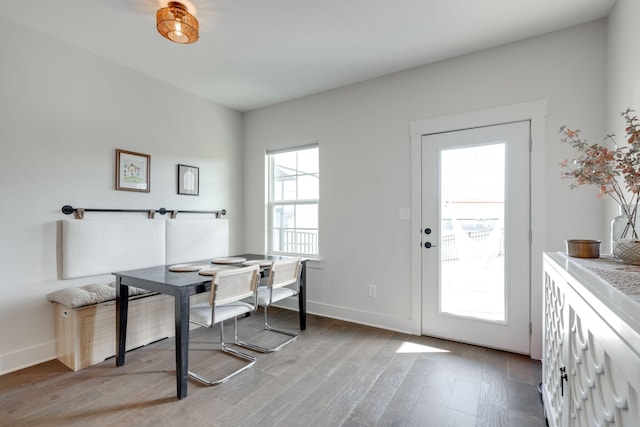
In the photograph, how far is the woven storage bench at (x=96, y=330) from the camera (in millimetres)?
2303

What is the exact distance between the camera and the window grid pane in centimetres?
374

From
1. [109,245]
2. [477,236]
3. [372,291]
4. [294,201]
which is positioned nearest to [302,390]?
[372,291]

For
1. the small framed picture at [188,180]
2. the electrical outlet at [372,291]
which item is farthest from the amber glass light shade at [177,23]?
the electrical outlet at [372,291]

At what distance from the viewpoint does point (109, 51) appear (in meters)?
2.70

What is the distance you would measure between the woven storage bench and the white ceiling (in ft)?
7.09

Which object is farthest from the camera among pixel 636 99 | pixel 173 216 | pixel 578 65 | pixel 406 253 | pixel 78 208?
pixel 173 216

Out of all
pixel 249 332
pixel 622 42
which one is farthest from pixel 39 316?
pixel 622 42

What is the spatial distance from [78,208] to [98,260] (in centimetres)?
48

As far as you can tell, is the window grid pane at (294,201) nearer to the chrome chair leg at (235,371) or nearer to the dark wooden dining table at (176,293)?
the dark wooden dining table at (176,293)

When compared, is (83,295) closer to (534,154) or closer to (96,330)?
(96,330)

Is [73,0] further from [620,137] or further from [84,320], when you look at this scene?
[620,137]

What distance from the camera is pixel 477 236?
2.68 meters

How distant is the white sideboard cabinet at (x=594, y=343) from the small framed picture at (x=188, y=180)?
340 centimetres

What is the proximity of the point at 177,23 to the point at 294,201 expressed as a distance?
224 cm
